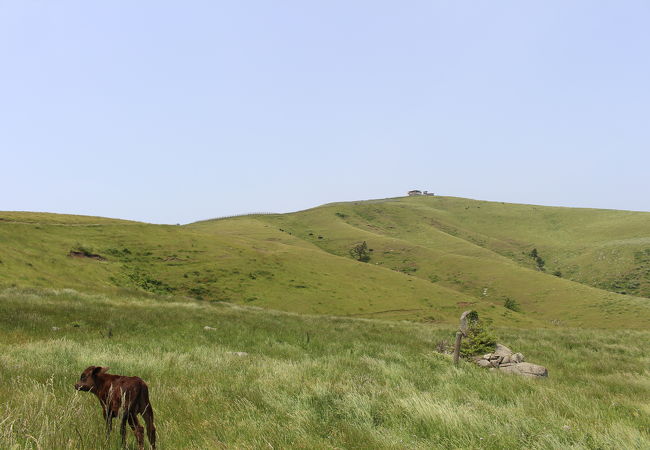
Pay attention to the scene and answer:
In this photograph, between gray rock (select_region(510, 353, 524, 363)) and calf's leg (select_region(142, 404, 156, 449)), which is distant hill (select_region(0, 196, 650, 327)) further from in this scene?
calf's leg (select_region(142, 404, 156, 449))

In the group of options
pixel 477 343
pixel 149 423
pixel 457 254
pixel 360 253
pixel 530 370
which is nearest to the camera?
pixel 149 423

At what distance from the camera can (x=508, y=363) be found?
49.4ft

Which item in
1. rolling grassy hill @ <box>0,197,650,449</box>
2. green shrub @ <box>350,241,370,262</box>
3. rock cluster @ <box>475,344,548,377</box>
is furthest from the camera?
green shrub @ <box>350,241,370,262</box>

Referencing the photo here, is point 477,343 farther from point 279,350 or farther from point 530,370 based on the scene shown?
point 279,350

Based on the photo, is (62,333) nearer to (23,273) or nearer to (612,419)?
(612,419)

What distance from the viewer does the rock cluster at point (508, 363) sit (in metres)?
13.0

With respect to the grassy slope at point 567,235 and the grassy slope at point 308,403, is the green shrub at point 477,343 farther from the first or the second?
the grassy slope at point 567,235

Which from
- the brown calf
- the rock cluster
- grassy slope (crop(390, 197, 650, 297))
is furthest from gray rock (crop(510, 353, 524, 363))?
grassy slope (crop(390, 197, 650, 297))

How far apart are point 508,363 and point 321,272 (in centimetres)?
4705

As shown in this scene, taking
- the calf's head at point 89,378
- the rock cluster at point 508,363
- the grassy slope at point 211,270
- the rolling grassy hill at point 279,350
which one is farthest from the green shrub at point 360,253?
the calf's head at point 89,378

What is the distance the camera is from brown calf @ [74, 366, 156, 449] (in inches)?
132

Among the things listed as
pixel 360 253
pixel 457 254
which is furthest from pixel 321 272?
pixel 457 254

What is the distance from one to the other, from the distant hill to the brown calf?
3144 cm

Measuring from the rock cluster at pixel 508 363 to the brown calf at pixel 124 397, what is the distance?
12582 mm
